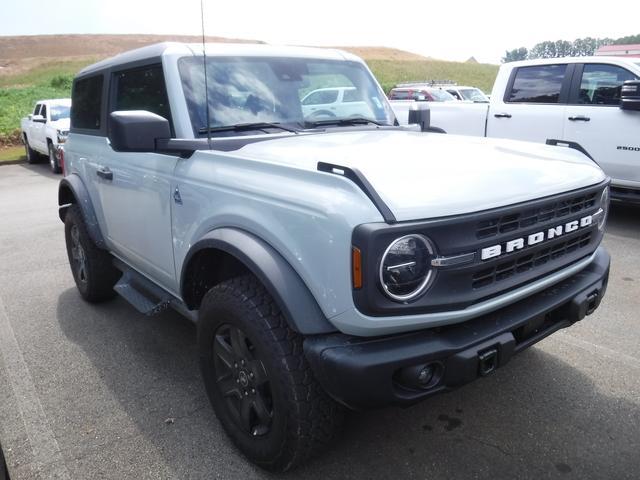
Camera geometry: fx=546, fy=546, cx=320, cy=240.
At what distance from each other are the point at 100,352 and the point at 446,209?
2800 millimetres

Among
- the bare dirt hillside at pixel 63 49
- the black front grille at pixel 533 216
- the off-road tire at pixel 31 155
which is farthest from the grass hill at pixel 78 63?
the black front grille at pixel 533 216

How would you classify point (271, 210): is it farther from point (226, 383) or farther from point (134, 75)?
point (134, 75)

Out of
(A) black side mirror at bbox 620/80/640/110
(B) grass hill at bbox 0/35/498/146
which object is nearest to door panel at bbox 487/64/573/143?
(A) black side mirror at bbox 620/80/640/110

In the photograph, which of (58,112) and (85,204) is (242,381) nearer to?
(85,204)

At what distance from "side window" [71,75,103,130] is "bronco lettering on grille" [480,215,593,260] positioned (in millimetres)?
3209

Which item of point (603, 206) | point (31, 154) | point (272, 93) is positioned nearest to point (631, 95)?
point (603, 206)

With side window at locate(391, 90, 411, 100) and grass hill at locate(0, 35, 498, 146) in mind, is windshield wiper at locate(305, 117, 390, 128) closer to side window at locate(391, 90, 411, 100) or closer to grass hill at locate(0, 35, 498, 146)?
side window at locate(391, 90, 411, 100)

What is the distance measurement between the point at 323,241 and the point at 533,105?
6.21 meters

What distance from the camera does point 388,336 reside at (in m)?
2.06

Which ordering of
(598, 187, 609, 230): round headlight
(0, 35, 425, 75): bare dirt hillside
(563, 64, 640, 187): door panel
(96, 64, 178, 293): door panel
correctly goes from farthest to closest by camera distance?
(0, 35, 425, 75): bare dirt hillside → (563, 64, 640, 187): door panel → (96, 64, 178, 293): door panel → (598, 187, 609, 230): round headlight

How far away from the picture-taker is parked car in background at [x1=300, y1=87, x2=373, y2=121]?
3389 mm

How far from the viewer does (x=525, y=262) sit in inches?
91.4

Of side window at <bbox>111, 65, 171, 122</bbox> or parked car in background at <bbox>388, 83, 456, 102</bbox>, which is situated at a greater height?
side window at <bbox>111, 65, 171, 122</bbox>

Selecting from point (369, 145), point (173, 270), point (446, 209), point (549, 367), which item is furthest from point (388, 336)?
point (549, 367)
